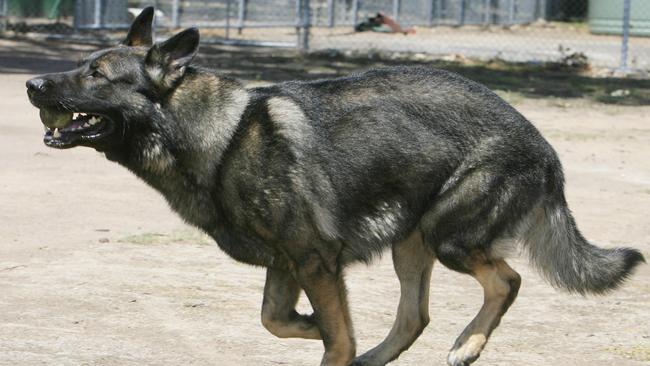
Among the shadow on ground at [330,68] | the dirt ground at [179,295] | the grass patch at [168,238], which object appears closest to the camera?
the dirt ground at [179,295]

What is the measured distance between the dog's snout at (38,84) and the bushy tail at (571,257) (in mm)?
2341

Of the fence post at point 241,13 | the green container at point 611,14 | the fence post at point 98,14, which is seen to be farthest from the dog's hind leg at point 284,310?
the green container at point 611,14

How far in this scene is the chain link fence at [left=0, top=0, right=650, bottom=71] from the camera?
70.9 feet

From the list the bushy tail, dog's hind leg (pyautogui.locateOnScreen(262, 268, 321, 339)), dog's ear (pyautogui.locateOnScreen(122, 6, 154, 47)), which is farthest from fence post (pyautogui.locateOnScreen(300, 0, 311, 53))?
dog's hind leg (pyautogui.locateOnScreen(262, 268, 321, 339))

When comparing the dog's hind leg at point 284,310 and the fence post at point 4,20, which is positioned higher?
the fence post at point 4,20

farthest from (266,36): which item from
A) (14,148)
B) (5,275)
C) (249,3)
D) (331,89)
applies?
(331,89)

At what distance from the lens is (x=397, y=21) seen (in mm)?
28359

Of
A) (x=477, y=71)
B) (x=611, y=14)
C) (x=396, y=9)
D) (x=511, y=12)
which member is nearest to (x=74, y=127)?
(x=477, y=71)

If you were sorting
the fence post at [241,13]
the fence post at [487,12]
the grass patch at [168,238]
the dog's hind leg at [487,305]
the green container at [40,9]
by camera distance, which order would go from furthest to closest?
the fence post at [487,12]
the fence post at [241,13]
the green container at [40,9]
the grass patch at [168,238]
the dog's hind leg at [487,305]

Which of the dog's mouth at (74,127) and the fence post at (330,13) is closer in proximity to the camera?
the dog's mouth at (74,127)

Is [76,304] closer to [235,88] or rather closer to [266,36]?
[235,88]

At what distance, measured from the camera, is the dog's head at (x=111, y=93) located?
5102mm

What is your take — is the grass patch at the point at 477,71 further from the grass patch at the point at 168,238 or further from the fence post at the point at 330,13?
the grass patch at the point at 168,238

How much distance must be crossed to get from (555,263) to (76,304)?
2623mm
